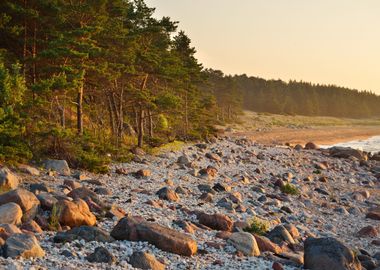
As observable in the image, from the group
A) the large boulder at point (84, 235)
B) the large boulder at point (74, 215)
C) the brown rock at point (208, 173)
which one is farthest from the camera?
the brown rock at point (208, 173)

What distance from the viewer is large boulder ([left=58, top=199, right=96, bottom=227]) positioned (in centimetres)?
852

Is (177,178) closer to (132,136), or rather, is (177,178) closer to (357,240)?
(357,240)

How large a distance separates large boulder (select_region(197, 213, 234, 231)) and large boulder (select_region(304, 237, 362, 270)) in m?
2.32

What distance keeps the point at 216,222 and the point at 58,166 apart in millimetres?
6879

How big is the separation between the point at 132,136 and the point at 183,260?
23.6m

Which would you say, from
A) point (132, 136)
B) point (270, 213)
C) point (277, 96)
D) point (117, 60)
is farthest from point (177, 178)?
point (277, 96)

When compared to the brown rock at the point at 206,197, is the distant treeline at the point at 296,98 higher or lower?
higher

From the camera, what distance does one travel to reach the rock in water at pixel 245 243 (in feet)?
28.2

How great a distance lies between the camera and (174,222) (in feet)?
32.8

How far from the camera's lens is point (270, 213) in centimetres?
1327

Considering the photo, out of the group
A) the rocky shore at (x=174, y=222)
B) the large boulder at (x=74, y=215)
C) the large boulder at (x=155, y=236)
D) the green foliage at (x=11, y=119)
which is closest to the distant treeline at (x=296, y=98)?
the rocky shore at (x=174, y=222)

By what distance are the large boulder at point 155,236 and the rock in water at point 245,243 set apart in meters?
1.05

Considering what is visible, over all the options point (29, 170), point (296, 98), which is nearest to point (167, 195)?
point (29, 170)

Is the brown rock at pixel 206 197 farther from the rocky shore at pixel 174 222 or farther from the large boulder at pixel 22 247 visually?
the large boulder at pixel 22 247
